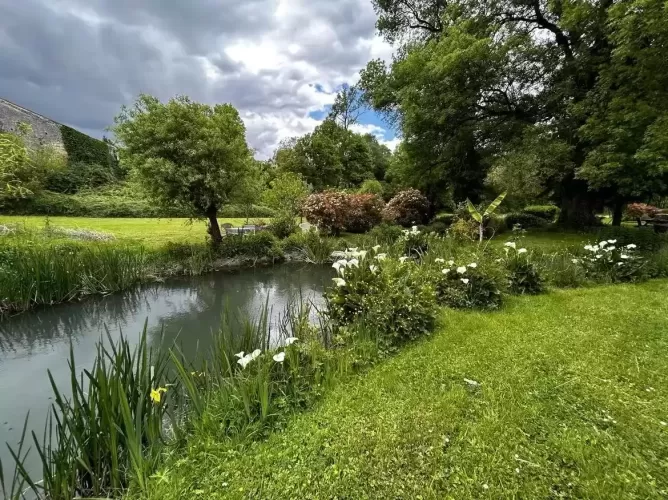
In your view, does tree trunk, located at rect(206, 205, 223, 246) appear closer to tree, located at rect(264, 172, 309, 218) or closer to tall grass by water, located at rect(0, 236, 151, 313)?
tall grass by water, located at rect(0, 236, 151, 313)

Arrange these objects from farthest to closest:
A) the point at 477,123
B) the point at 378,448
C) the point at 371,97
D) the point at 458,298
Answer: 1. the point at 371,97
2. the point at 477,123
3. the point at 458,298
4. the point at 378,448

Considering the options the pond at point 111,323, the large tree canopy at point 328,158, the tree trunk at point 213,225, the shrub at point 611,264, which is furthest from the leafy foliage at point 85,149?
the shrub at point 611,264

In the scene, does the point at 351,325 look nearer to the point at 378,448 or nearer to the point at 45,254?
the point at 378,448

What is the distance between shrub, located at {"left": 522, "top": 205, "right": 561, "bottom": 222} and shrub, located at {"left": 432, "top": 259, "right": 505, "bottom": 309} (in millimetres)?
14992

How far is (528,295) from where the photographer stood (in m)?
5.62

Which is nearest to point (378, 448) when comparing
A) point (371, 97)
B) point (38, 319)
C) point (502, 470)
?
point (502, 470)

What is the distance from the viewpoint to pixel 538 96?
35.3 feet

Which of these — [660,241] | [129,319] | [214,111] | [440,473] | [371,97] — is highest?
[371,97]

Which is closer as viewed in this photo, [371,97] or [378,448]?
[378,448]

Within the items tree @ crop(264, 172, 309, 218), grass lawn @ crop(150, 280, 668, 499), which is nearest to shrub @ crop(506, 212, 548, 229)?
tree @ crop(264, 172, 309, 218)

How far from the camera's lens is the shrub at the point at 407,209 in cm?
1445

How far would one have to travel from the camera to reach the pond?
353 cm

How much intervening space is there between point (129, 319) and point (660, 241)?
40.9 feet

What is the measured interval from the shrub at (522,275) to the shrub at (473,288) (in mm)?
674
